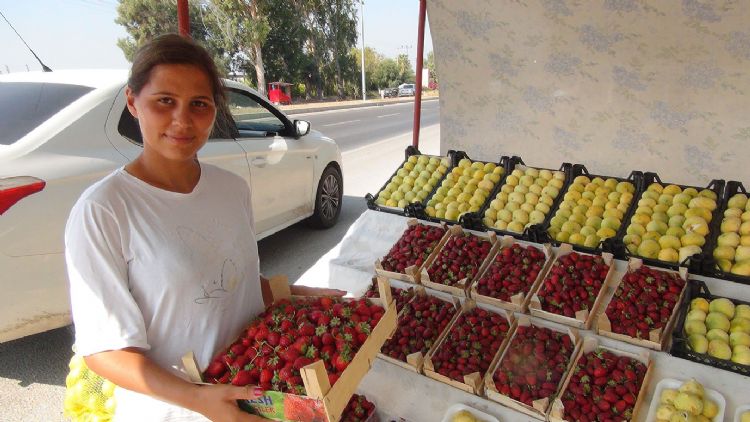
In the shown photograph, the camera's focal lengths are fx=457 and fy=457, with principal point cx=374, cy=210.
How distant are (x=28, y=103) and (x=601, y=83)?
4.17m

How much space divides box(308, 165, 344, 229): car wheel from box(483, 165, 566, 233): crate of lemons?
2408 mm

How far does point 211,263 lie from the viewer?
1301 mm

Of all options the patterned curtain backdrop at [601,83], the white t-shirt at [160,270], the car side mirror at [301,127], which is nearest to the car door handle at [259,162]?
the car side mirror at [301,127]

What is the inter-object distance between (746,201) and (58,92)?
13.9 feet

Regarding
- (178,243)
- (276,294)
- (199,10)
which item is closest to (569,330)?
(276,294)

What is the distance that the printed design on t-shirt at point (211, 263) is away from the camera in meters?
1.25

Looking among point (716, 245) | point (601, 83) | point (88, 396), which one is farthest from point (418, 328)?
point (601, 83)

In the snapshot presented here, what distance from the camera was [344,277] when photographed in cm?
309

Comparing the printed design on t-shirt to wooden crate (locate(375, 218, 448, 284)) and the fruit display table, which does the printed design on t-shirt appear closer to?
the fruit display table

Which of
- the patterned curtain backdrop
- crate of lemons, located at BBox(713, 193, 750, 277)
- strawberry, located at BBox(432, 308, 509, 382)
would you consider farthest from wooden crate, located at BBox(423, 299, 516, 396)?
the patterned curtain backdrop

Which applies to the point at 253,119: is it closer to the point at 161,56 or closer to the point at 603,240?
the point at 603,240

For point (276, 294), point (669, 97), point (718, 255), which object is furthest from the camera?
point (669, 97)

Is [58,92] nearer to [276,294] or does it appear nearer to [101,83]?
[101,83]

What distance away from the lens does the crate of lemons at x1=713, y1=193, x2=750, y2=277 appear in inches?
89.4
